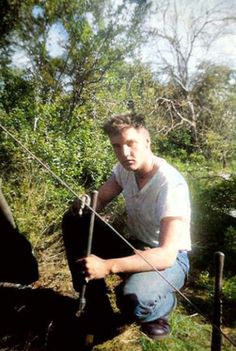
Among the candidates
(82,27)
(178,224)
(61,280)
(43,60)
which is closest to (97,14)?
(82,27)

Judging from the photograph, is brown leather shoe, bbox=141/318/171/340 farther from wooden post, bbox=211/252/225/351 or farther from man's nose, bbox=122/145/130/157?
man's nose, bbox=122/145/130/157

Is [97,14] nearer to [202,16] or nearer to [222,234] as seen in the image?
[222,234]

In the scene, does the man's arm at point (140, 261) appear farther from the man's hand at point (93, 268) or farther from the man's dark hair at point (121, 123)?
the man's dark hair at point (121, 123)

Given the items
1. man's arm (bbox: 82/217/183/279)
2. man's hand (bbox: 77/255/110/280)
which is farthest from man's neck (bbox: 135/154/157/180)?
man's hand (bbox: 77/255/110/280)

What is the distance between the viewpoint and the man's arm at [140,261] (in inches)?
74.5

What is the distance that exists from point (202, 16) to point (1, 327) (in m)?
18.8

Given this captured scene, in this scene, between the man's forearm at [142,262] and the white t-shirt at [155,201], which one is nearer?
the man's forearm at [142,262]

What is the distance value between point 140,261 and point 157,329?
0.73 m

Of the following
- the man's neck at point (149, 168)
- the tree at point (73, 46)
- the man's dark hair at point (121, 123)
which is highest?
the tree at point (73, 46)

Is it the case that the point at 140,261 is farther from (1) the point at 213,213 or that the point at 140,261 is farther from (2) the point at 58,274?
(1) the point at 213,213

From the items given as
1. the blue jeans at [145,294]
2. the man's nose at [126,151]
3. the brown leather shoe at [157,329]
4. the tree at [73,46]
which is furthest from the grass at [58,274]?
the tree at [73,46]

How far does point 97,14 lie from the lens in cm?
779

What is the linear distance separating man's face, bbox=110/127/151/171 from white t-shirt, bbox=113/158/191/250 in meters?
0.15

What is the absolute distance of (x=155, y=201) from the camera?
2412 millimetres
